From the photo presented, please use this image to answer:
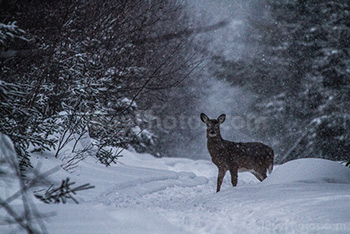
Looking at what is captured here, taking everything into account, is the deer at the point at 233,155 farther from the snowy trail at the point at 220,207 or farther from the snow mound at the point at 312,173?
the snow mound at the point at 312,173

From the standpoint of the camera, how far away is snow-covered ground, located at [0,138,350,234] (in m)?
3.53

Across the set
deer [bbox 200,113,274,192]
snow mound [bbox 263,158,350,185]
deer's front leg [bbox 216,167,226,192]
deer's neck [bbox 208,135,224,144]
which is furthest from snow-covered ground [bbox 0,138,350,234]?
deer's neck [bbox 208,135,224,144]

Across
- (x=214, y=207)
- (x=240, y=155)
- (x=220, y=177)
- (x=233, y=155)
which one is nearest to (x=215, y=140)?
(x=233, y=155)

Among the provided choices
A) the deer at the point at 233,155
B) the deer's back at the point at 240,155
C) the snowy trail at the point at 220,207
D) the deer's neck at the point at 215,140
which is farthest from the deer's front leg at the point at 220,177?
the snowy trail at the point at 220,207

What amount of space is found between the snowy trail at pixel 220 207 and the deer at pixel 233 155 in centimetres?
135

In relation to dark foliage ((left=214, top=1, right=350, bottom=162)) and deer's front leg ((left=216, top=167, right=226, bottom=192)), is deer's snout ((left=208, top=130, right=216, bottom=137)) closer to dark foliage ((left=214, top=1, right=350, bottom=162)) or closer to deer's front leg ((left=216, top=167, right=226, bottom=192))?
deer's front leg ((left=216, top=167, right=226, bottom=192))

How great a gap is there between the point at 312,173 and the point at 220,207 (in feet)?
6.69

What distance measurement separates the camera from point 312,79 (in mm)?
20328

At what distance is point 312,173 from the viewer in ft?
20.7

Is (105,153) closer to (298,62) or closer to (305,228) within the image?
(305,228)

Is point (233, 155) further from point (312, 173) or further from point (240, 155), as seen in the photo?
point (312, 173)

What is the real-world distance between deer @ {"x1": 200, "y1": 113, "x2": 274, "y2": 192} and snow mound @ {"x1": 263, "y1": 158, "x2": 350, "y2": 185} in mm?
2164

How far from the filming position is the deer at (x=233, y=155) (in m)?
9.02

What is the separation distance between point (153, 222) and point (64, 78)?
406 cm
